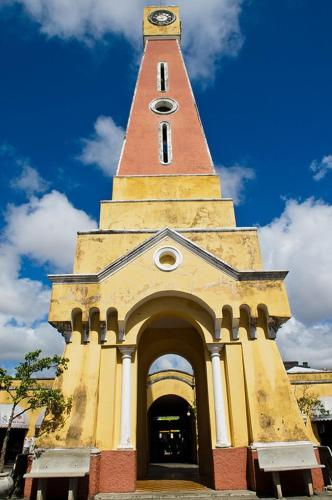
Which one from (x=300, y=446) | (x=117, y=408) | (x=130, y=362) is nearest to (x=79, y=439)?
(x=117, y=408)

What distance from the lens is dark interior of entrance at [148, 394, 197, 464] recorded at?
26734mm

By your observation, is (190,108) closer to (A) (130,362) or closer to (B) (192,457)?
(A) (130,362)

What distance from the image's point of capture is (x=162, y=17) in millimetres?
21188

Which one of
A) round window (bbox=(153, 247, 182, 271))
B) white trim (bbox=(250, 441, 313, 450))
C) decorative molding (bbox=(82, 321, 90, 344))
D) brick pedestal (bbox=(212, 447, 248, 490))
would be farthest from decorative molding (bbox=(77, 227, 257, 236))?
brick pedestal (bbox=(212, 447, 248, 490))

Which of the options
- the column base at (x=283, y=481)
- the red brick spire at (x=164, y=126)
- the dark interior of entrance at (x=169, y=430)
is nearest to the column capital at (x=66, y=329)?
the column base at (x=283, y=481)

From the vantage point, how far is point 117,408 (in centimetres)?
1069

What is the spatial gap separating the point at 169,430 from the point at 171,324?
1982 centimetres

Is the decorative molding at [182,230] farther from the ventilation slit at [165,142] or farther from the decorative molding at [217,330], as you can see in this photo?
the ventilation slit at [165,142]

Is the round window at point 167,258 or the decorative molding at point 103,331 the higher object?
the round window at point 167,258

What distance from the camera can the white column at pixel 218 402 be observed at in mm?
10188

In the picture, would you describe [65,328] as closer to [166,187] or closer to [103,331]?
[103,331]

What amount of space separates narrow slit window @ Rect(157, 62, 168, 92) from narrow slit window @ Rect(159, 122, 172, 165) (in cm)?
251

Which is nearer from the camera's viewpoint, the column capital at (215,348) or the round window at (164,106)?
the column capital at (215,348)

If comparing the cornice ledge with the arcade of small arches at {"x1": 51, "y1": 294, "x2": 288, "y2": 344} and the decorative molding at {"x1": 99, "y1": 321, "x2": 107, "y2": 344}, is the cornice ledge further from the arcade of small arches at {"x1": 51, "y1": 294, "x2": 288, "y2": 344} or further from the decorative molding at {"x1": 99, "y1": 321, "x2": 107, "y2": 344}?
the decorative molding at {"x1": 99, "y1": 321, "x2": 107, "y2": 344}
